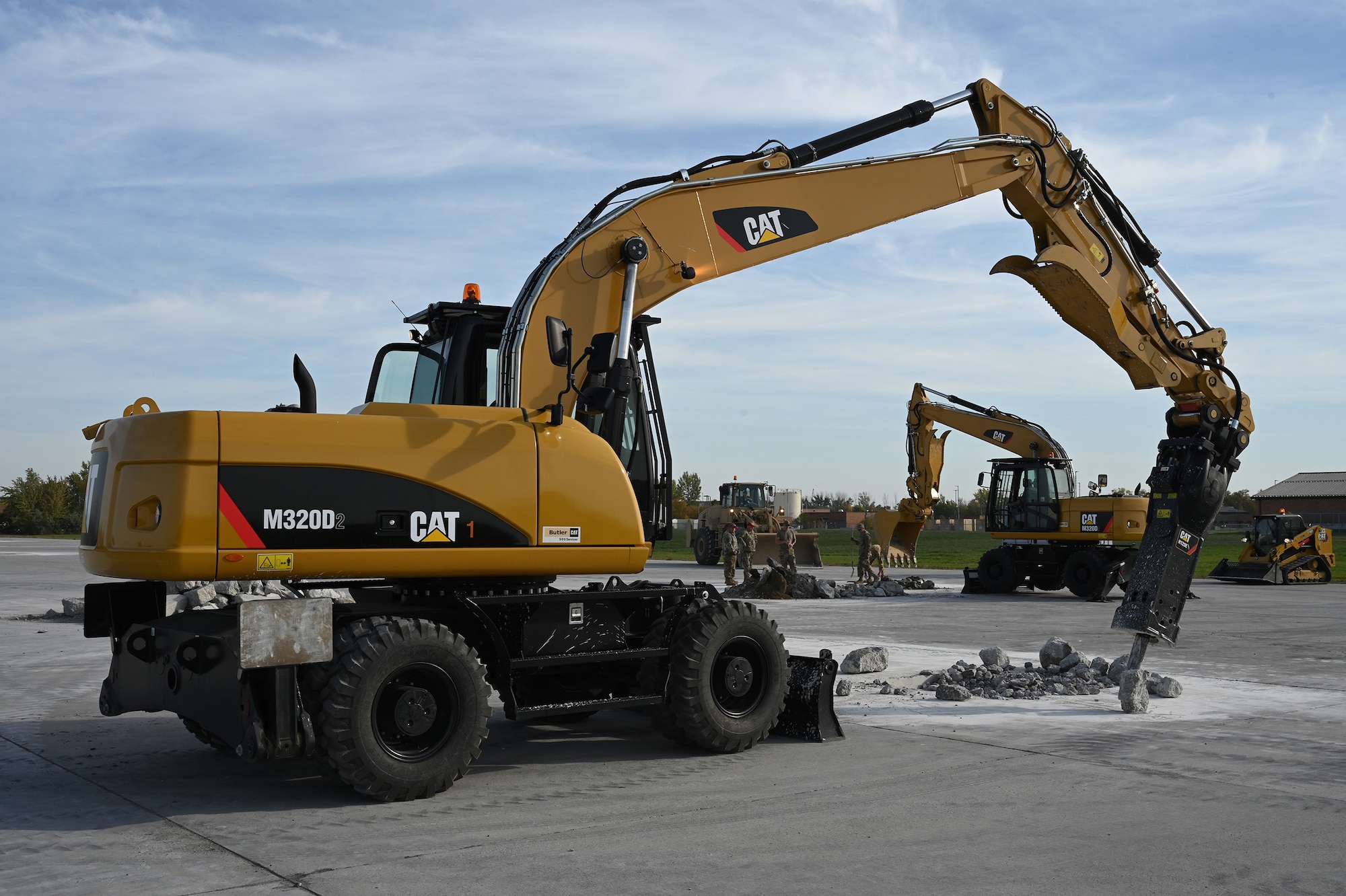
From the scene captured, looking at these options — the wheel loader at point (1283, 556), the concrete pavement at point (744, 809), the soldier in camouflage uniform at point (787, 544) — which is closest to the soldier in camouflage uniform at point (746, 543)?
the soldier in camouflage uniform at point (787, 544)

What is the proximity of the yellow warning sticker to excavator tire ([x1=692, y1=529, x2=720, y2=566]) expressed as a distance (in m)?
32.1

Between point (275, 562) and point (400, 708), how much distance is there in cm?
106

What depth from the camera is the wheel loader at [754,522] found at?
109 ft

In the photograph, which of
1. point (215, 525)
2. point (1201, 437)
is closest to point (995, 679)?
point (1201, 437)

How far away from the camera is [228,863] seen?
17.5ft

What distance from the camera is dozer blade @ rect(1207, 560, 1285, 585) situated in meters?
29.6

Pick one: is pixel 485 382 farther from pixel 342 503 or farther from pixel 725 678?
pixel 725 678

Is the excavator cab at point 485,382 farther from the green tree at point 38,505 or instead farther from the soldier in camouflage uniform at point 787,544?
the green tree at point 38,505

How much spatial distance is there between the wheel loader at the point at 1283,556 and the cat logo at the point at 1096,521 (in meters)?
7.74

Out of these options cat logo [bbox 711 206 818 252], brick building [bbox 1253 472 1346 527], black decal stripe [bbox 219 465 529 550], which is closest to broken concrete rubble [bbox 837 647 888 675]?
cat logo [bbox 711 206 818 252]

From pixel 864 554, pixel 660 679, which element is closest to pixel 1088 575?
pixel 864 554

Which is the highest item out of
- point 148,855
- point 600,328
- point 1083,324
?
point 1083,324

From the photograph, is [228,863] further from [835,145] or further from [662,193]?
[835,145]

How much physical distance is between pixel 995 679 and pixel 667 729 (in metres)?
4.11
